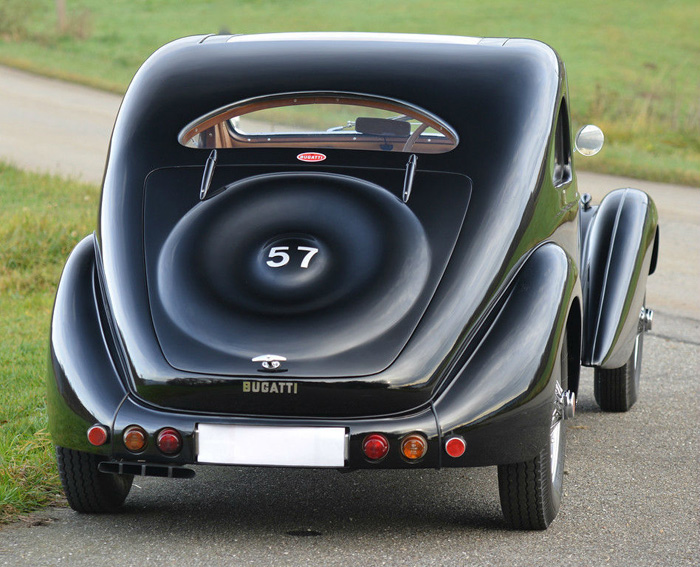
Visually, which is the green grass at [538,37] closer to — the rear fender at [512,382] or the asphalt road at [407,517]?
the asphalt road at [407,517]

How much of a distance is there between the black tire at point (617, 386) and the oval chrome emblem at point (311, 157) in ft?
7.11

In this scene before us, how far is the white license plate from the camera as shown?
373cm

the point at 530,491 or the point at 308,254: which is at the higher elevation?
the point at 308,254

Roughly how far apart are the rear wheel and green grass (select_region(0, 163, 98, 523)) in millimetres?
2724

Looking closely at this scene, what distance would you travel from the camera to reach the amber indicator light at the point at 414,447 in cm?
376

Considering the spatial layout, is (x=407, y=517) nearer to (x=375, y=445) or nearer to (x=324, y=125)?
(x=375, y=445)

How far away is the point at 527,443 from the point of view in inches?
153

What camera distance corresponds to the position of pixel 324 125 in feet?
16.4

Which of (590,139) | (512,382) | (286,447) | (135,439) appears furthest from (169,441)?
(590,139)

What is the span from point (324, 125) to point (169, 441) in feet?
5.73

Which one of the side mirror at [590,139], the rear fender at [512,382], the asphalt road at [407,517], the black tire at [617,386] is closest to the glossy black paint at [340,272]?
the rear fender at [512,382]

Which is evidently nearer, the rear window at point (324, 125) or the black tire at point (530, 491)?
the black tire at point (530, 491)

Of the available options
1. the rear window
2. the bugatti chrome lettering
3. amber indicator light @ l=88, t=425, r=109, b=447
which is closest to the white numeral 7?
the bugatti chrome lettering

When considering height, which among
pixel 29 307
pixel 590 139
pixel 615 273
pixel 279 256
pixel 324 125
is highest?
pixel 324 125
